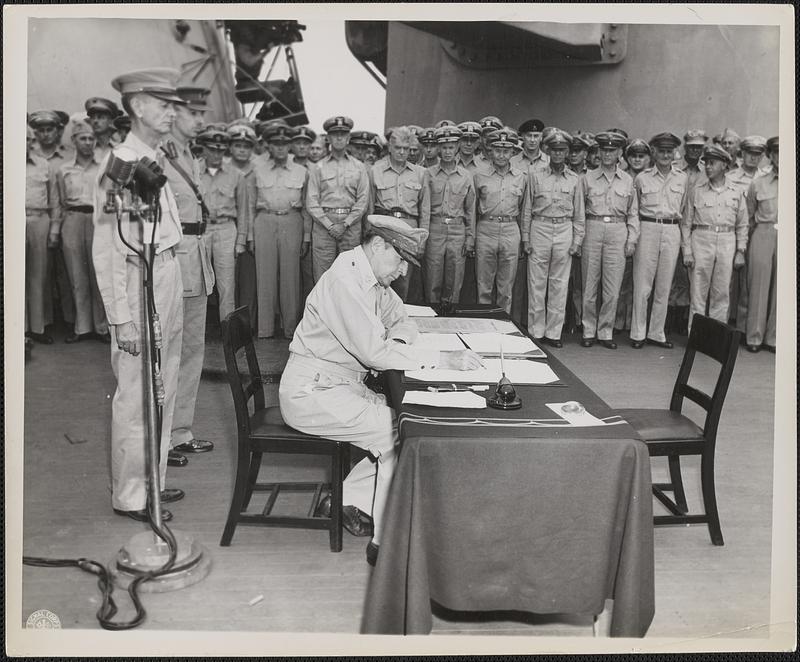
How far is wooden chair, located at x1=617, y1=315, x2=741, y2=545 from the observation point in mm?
A: 2832

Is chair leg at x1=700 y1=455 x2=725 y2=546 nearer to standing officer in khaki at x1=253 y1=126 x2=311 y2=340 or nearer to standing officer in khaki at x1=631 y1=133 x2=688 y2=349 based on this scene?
standing officer in khaki at x1=631 y1=133 x2=688 y2=349

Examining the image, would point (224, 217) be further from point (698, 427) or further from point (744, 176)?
point (698, 427)

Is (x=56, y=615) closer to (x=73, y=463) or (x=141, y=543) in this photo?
(x=141, y=543)

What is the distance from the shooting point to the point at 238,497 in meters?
2.82

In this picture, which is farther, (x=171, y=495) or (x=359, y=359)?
(x=171, y=495)

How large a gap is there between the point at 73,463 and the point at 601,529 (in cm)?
260

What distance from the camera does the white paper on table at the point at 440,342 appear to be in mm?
2837

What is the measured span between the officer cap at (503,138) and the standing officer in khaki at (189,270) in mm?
3288

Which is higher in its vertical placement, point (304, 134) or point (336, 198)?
point (304, 134)

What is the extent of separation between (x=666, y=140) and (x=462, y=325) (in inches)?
157

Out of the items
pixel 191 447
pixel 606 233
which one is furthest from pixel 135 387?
pixel 606 233

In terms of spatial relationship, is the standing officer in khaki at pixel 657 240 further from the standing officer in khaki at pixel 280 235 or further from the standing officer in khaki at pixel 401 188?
the standing officer in khaki at pixel 280 235

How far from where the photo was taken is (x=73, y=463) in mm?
3627

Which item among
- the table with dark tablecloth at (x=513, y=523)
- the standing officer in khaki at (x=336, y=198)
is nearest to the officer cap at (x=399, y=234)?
the table with dark tablecloth at (x=513, y=523)
